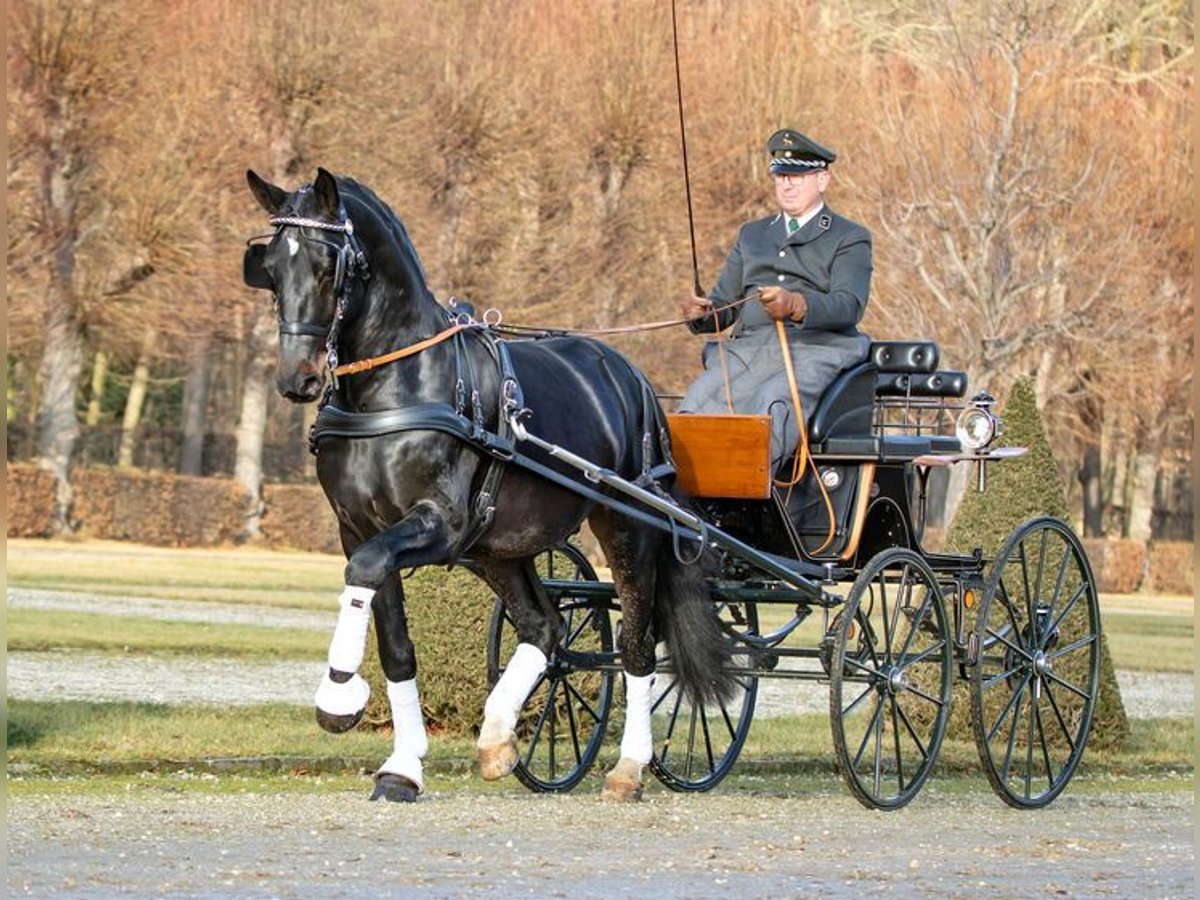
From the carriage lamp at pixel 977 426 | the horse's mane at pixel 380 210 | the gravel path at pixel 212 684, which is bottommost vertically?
the gravel path at pixel 212 684

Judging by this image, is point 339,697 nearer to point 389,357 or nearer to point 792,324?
point 389,357

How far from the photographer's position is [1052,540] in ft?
45.0

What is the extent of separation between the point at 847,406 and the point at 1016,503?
319 centimetres

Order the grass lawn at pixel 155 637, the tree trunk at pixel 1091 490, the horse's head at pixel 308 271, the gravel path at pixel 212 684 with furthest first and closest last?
the tree trunk at pixel 1091 490 < the grass lawn at pixel 155 637 < the gravel path at pixel 212 684 < the horse's head at pixel 308 271

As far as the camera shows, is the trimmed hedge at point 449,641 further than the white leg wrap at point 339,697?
Yes

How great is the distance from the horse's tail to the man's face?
5.30 ft

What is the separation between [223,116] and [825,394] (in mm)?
27035

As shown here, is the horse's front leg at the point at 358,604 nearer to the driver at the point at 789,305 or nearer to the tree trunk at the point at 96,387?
the driver at the point at 789,305

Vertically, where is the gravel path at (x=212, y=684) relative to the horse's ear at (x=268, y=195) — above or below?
below

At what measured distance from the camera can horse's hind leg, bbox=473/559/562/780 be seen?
850 centimetres

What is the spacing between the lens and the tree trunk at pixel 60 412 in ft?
119

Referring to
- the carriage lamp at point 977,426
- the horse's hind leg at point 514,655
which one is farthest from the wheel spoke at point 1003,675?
the horse's hind leg at point 514,655

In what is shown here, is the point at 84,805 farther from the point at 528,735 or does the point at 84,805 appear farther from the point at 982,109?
the point at 982,109

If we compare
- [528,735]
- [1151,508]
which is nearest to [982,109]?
[1151,508]
